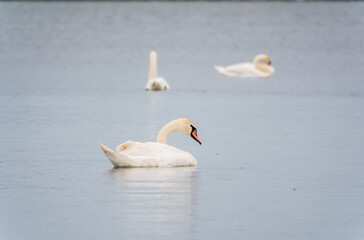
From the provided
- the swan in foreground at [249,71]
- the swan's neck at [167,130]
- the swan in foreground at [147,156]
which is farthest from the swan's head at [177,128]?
the swan in foreground at [249,71]

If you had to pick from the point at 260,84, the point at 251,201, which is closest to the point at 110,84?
the point at 260,84

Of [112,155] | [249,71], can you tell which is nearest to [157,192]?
[112,155]

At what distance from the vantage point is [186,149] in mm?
15336

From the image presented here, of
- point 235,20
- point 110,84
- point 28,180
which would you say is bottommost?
point 28,180

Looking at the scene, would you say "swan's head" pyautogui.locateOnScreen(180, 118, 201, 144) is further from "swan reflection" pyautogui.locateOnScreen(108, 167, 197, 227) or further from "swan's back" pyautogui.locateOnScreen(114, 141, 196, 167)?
"swan reflection" pyautogui.locateOnScreen(108, 167, 197, 227)

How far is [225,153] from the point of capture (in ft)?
48.0

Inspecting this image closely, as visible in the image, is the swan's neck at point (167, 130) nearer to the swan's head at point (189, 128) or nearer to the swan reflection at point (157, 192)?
the swan's head at point (189, 128)

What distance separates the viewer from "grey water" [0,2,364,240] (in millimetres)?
10281

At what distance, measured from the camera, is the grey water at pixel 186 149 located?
10.3 m

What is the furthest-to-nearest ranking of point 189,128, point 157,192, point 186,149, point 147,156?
point 186,149 → point 189,128 → point 147,156 → point 157,192

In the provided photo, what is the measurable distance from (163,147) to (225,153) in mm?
1443

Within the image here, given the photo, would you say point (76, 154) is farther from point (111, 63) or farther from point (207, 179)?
point (111, 63)

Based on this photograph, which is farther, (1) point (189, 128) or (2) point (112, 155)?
(1) point (189, 128)

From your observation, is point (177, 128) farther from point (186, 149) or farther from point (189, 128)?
point (186, 149)
